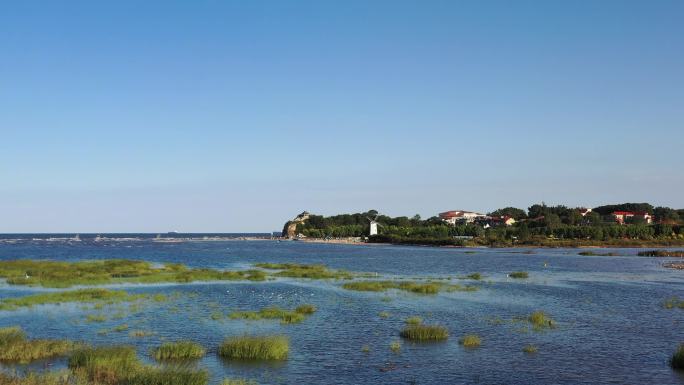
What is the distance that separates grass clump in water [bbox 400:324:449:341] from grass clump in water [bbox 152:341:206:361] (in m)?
14.1

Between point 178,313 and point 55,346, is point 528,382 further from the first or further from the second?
point 178,313

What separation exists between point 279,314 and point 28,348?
20667mm

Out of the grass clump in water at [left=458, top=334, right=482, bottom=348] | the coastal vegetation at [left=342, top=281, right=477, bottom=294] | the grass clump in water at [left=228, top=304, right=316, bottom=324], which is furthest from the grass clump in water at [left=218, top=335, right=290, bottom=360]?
the coastal vegetation at [left=342, top=281, right=477, bottom=294]

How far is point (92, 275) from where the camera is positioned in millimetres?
87188

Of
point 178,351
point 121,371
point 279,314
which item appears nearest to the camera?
point 121,371

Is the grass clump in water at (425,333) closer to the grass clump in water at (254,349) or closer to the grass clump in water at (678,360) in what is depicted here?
the grass clump in water at (254,349)

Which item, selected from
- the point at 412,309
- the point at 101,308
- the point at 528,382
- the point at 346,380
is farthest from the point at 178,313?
the point at 528,382

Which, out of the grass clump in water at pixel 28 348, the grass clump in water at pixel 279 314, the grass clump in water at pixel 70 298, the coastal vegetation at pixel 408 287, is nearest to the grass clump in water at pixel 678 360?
the grass clump in water at pixel 279 314

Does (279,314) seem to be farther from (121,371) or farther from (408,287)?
(408,287)

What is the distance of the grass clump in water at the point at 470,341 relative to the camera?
3988cm

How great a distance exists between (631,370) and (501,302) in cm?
2809

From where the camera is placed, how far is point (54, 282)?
3014 inches

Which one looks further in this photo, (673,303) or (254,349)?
(673,303)

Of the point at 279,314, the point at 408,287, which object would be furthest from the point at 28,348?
the point at 408,287
